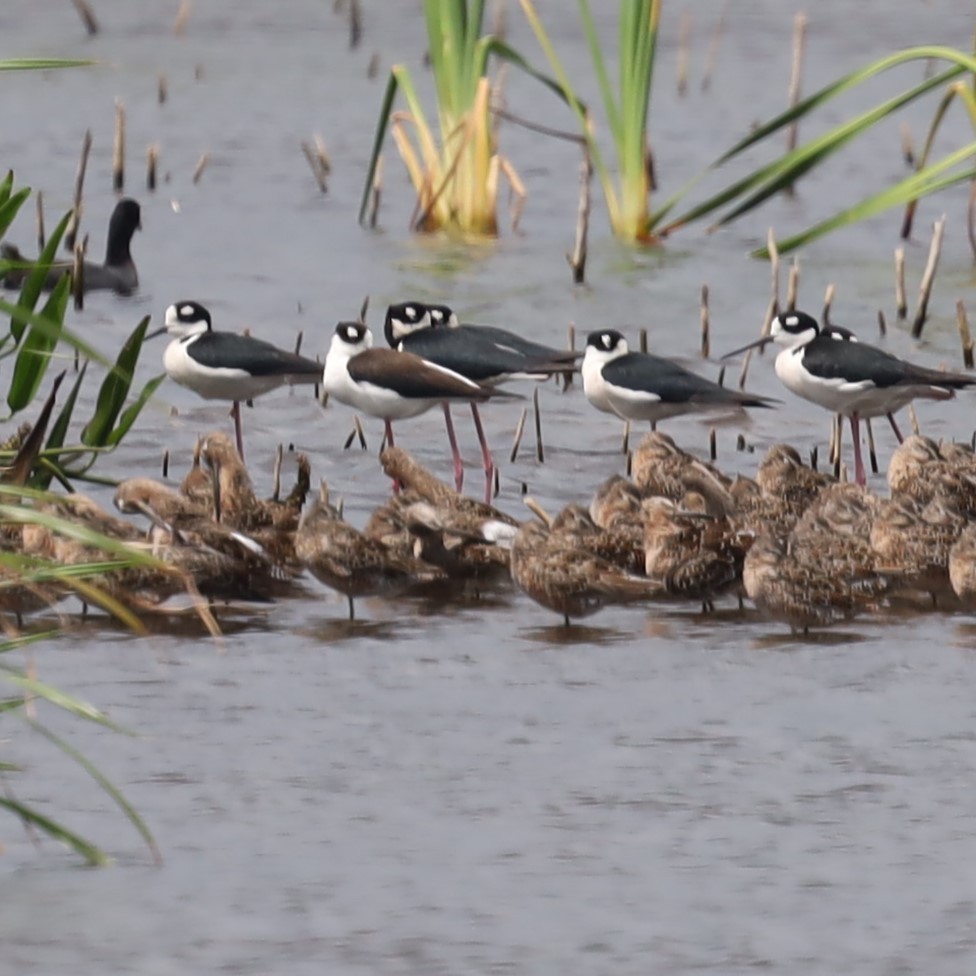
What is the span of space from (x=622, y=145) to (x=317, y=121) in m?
6.47

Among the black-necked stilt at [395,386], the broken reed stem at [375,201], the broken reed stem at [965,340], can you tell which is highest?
the broken reed stem at [375,201]

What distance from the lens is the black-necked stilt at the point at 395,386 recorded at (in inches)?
429

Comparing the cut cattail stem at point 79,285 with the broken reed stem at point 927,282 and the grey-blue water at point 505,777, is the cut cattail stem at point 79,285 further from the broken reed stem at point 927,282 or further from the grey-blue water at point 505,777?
the broken reed stem at point 927,282

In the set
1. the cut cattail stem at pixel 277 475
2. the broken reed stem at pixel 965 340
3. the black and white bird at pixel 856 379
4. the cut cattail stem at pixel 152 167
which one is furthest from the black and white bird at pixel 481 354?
the cut cattail stem at pixel 152 167

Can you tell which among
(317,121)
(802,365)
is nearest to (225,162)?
(317,121)

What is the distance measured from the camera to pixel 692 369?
13.1 metres

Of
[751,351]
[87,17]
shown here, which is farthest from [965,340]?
[87,17]

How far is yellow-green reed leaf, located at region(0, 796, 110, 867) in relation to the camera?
212 inches

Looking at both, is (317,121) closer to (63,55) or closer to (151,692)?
(63,55)

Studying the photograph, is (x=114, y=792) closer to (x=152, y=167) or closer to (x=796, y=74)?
(x=152, y=167)

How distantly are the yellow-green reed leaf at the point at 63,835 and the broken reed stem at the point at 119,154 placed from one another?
455 inches

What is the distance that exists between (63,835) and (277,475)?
4600 millimetres

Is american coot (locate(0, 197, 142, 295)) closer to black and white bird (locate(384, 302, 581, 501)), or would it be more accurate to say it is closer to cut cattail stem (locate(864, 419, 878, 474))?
black and white bird (locate(384, 302, 581, 501))

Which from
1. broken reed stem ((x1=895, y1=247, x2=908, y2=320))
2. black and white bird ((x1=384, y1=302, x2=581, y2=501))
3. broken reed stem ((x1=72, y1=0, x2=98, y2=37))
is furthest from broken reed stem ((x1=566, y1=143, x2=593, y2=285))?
broken reed stem ((x1=72, y1=0, x2=98, y2=37))
